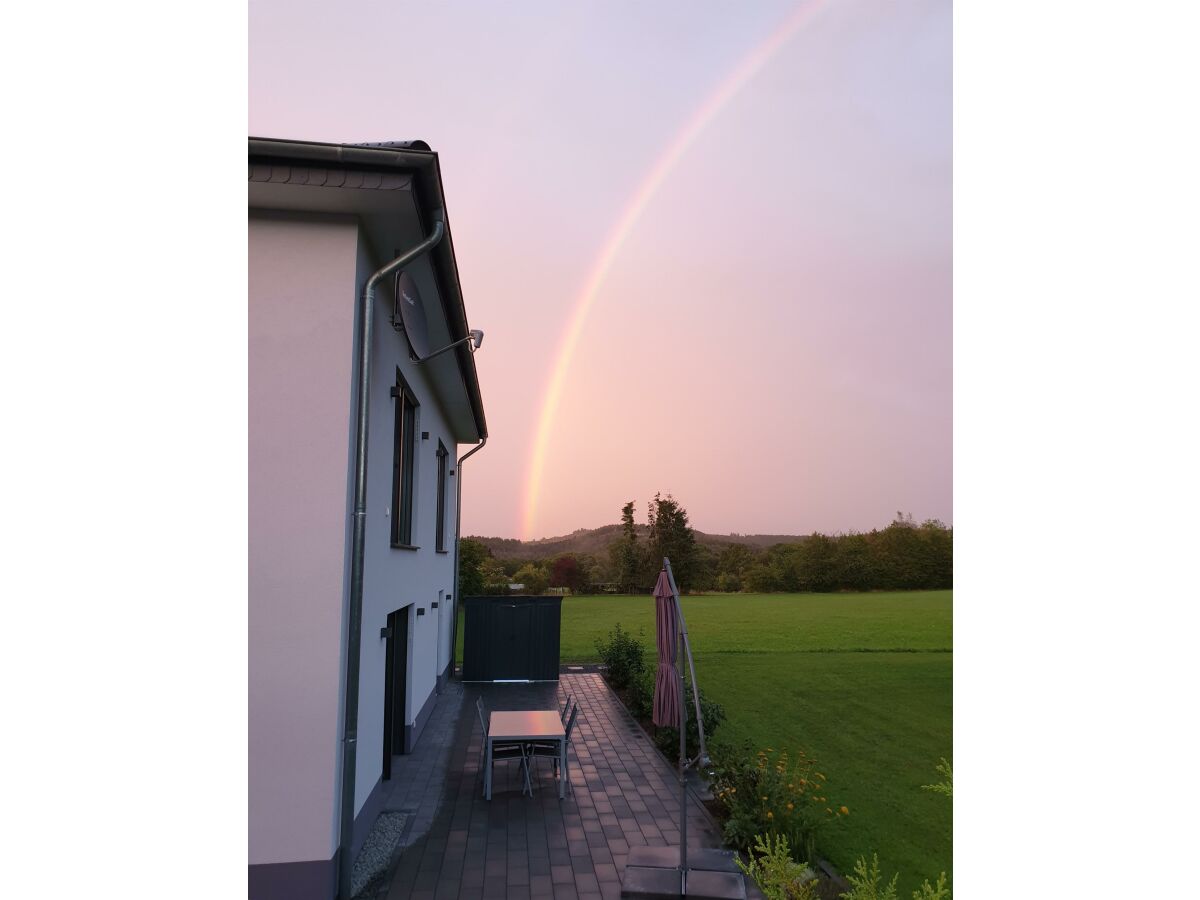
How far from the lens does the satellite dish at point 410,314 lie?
553cm

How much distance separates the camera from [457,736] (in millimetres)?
9430

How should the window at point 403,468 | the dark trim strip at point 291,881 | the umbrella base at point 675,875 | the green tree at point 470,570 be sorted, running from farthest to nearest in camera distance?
1. the green tree at point 470,570
2. the window at point 403,468
3. the umbrella base at point 675,875
4. the dark trim strip at point 291,881

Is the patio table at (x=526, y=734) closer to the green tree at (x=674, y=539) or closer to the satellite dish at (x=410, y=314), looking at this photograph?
the satellite dish at (x=410, y=314)

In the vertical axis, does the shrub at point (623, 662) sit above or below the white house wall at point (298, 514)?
below

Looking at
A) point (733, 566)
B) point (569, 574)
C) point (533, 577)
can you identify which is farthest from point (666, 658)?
point (733, 566)

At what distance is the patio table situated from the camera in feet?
22.3

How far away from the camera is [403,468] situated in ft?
25.8

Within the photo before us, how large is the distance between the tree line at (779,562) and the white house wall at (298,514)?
37752mm

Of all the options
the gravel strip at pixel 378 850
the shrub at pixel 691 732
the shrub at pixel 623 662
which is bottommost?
the shrub at pixel 623 662

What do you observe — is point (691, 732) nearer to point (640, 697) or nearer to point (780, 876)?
point (640, 697)

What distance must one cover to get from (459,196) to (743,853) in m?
13.1

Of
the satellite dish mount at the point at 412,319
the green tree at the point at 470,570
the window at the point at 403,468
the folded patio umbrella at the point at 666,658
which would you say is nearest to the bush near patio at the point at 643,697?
the folded patio umbrella at the point at 666,658
